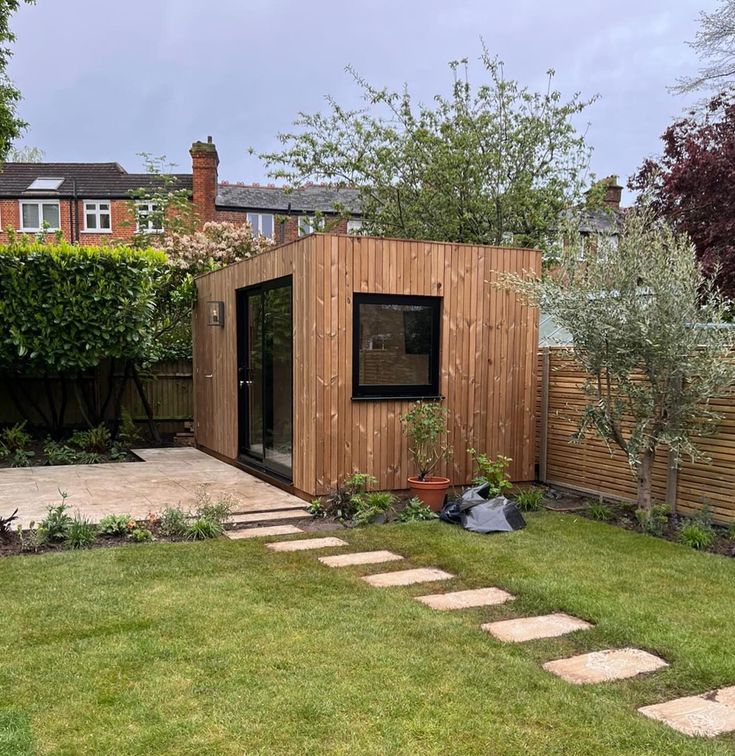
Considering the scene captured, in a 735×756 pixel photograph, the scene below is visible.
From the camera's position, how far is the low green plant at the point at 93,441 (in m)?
9.62

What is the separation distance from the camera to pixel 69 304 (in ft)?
29.5

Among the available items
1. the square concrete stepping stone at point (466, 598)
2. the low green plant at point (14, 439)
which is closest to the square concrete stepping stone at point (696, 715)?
the square concrete stepping stone at point (466, 598)

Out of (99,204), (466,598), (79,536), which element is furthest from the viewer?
(99,204)

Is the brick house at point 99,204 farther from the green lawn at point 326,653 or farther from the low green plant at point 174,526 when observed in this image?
the green lawn at point 326,653

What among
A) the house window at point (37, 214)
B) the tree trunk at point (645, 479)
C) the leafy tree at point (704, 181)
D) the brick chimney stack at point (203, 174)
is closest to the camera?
the tree trunk at point (645, 479)

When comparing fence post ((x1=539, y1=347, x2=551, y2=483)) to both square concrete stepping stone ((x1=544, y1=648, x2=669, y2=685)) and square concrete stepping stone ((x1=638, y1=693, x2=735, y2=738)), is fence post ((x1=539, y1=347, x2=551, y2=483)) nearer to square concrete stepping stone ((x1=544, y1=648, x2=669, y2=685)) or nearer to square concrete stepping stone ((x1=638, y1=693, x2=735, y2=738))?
square concrete stepping stone ((x1=544, y1=648, x2=669, y2=685))

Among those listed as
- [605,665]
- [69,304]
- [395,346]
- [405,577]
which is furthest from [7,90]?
[605,665]

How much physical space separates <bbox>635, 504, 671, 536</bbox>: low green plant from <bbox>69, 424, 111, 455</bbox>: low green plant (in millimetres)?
7112

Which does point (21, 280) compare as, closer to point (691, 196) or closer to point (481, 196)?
point (481, 196)

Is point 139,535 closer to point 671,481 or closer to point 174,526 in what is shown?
point 174,526

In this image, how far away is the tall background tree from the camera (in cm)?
1221

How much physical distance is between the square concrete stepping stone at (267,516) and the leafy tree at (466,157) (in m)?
7.11

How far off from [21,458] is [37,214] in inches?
661

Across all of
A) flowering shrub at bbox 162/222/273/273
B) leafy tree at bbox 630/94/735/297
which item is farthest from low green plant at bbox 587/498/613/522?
flowering shrub at bbox 162/222/273/273
